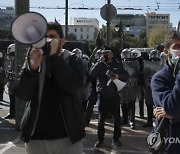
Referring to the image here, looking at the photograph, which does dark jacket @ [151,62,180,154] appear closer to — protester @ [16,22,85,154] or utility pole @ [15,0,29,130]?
protester @ [16,22,85,154]

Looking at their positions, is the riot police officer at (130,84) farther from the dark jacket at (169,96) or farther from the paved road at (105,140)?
the dark jacket at (169,96)

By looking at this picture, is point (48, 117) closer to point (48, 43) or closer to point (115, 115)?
point (48, 43)

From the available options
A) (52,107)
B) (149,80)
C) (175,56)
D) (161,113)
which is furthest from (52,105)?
(149,80)

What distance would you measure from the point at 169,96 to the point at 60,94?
81 cm

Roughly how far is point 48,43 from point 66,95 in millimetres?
440

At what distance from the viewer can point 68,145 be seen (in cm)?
293

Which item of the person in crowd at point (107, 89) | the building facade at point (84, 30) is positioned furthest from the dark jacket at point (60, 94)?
the building facade at point (84, 30)

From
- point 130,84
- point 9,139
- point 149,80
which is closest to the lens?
point 9,139

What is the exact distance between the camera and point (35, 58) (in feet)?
8.81

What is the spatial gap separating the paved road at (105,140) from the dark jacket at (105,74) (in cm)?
91

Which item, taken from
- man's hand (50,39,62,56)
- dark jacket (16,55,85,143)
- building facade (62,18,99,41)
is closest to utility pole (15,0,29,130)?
dark jacket (16,55,85,143)

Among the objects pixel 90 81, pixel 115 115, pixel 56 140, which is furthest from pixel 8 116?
pixel 56 140

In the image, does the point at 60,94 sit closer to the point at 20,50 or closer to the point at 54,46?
the point at 54,46

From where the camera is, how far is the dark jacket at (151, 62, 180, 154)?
2623 mm
